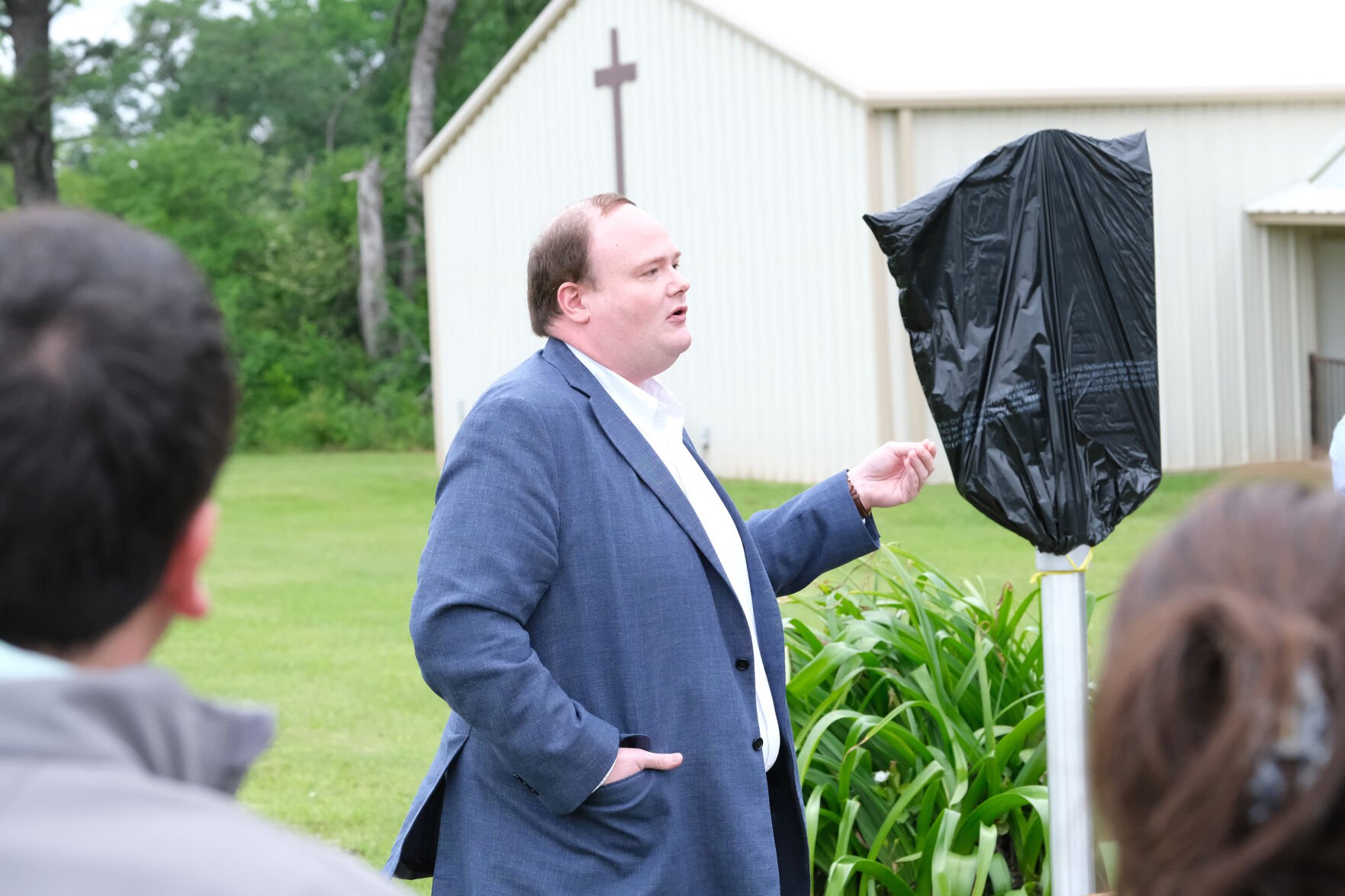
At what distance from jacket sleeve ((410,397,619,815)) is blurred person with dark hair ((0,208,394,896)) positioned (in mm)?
1631

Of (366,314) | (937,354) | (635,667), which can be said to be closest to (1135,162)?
(937,354)

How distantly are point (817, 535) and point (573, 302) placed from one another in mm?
804

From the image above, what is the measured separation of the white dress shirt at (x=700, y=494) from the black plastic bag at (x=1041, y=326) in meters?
0.78

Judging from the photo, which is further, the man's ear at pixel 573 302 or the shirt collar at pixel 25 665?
the man's ear at pixel 573 302

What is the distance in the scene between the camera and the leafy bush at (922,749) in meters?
4.18

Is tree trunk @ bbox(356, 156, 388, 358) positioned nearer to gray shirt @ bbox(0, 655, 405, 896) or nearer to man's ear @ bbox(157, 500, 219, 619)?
man's ear @ bbox(157, 500, 219, 619)

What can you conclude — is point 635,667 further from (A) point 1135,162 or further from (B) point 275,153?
(B) point 275,153

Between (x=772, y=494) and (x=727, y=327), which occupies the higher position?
(x=727, y=327)

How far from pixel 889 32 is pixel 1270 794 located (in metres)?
16.3

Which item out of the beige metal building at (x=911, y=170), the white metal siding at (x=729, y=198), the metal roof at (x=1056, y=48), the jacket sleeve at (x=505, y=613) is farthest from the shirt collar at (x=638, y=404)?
the metal roof at (x=1056, y=48)

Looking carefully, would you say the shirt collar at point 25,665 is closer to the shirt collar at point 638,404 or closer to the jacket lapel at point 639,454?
the jacket lapel at point 639,454

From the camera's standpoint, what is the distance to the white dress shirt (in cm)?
314

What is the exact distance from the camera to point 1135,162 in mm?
3789

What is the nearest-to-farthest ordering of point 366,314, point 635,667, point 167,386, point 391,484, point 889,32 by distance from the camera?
1. point 167,386
2. point 635,667
3. point 889,32
4. point 391,484
5. point 366,314
